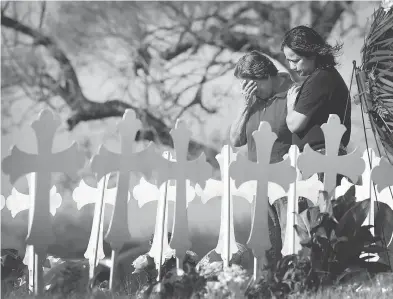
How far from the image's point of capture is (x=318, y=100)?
1.75 m

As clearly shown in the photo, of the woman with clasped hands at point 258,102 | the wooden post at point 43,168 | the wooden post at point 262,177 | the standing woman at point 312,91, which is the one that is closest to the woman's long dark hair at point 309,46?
the standing woman at point 312,91

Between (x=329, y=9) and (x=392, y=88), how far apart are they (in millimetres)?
1885

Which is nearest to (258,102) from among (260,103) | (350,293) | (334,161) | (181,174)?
(260,103)

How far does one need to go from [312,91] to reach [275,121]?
26 cm

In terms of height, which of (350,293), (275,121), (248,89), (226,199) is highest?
(248,89)

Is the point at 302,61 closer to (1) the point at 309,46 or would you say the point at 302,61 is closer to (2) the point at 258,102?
(1) the point at 309,46

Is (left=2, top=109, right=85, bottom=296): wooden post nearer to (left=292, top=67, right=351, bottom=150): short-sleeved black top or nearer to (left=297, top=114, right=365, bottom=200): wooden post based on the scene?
(left=297, top=114, right=365, bottom=200): wooden post

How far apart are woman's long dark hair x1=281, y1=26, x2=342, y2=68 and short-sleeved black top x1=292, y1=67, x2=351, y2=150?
2.4 inches

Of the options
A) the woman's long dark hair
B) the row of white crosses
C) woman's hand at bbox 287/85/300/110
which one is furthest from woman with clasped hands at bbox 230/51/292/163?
the row of white crosses

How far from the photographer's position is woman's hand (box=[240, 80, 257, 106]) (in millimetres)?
1974

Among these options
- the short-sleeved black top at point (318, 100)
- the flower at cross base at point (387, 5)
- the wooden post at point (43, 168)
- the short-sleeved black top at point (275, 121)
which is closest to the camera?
the wooden post at point (43, 168)

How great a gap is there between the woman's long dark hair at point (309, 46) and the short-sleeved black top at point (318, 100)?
60mm

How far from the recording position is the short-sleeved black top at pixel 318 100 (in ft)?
5.76

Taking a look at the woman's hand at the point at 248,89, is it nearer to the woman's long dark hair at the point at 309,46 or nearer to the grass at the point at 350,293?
the woman's long dark hair at the point at 309,46
